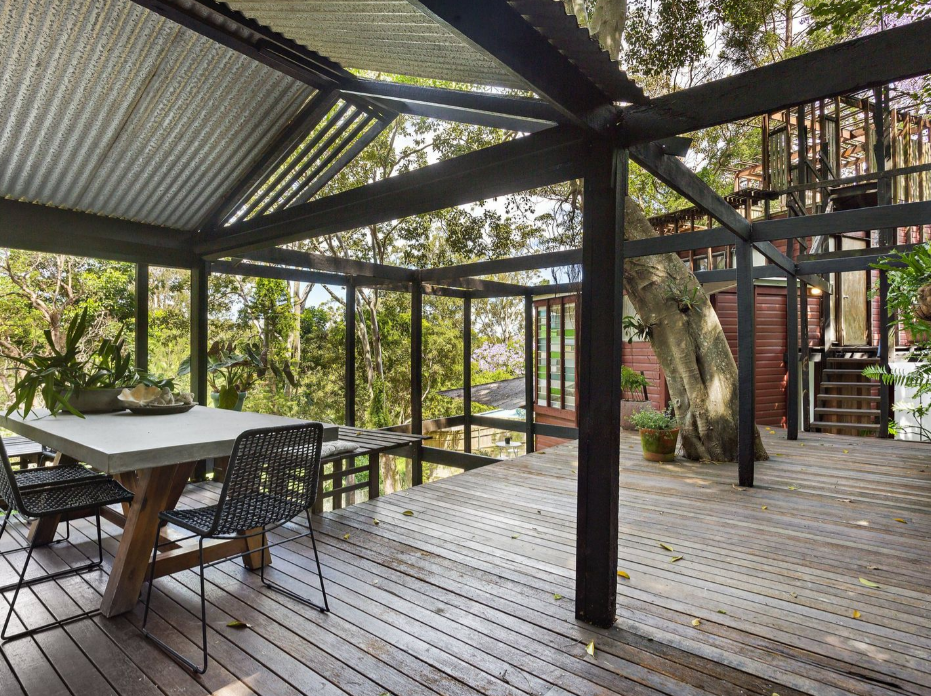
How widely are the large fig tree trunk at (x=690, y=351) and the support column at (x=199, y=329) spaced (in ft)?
14.5

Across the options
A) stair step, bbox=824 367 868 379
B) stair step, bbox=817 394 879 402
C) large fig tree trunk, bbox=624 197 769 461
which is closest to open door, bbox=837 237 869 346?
stair step, bbox=824 367 868 379

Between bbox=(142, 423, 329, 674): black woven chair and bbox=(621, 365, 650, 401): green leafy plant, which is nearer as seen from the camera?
bbox=(142, 423, 329, 674): black woven chair

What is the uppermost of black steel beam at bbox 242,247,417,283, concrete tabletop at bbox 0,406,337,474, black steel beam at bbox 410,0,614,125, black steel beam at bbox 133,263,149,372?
black steel beam at bbox 410,0,614,125

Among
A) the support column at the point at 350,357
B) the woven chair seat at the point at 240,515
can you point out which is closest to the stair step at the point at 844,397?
the support column at the point at 350,357

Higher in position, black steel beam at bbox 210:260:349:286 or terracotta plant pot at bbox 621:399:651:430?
black steel beam at bbox 210:260:349:286

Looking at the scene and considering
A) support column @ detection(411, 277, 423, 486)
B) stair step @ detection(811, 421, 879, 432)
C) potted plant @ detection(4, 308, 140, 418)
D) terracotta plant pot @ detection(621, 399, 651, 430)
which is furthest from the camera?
terracotta plant pot @ detection(621, 399, 651, 430)

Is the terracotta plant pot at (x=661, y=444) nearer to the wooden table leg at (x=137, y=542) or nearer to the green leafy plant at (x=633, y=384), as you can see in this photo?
the green leafy plant at (x=633, y=384)

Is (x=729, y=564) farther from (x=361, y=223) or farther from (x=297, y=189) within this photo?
(x=297, y=189)

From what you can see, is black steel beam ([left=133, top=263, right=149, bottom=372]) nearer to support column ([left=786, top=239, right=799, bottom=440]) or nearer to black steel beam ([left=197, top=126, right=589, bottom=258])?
black steel beam ([left=197, top=126, right=589, bottom=258])

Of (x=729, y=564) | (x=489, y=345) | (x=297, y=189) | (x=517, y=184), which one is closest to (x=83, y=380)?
(x=297, y=189)

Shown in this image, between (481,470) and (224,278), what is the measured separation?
710 centimetres

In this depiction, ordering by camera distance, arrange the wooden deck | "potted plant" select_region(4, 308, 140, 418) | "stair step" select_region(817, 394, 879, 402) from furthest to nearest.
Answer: "stair step" select_region(817, 394, 879, 402), "potted plant" select_region(4, 308, 140, 418), the wooden deck

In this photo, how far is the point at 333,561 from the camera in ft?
9.95

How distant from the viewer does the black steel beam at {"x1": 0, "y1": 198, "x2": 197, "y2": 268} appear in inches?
149
